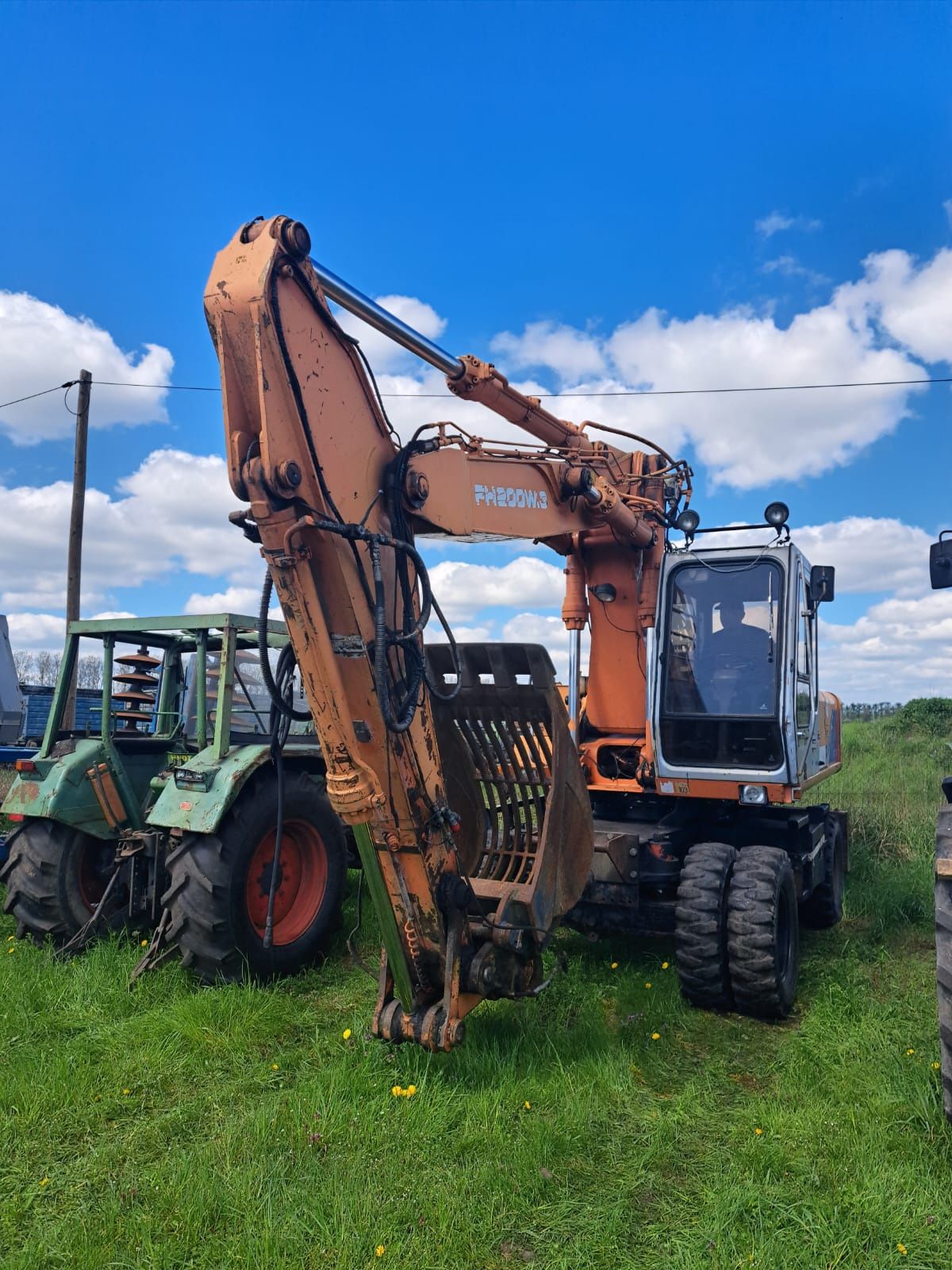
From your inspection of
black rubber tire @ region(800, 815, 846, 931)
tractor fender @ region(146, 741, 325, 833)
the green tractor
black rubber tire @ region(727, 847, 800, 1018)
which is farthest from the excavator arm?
black rubber tire @ region(800, 815, 846, 931)

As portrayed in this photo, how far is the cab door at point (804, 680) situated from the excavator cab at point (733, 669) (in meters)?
0.01

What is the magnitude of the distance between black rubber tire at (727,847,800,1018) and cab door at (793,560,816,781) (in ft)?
2.46

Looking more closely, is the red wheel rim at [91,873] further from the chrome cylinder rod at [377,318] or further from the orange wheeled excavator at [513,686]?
the chrome cylinder rod at [377,318]

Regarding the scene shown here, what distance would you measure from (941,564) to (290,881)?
4.04 m

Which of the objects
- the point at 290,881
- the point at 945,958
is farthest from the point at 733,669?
the point at 290,881

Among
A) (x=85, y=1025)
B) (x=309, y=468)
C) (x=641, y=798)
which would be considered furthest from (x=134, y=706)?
Answer: (x=309, y=468)

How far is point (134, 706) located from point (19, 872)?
1730 millimetres

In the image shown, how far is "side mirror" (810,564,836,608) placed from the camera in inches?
231

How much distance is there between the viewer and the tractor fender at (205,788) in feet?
16.6

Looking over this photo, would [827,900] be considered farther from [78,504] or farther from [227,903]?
[78,504]

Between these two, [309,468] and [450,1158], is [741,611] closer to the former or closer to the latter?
[309,468]

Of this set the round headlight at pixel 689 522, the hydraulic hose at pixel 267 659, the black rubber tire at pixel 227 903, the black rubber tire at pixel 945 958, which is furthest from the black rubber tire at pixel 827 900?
the hydraulic hose at pixel 267 659

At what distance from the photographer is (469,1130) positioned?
11.3 ft

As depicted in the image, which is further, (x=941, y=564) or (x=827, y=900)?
(x=827, y=900)
